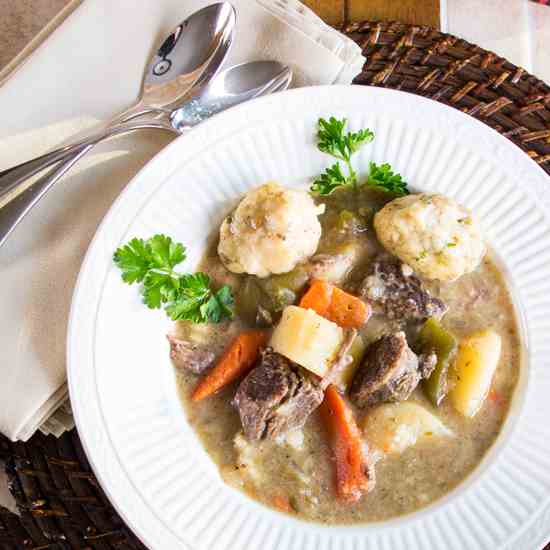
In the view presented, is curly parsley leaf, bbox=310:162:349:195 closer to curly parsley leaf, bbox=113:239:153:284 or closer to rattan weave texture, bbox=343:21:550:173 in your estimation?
rattan weave texture, bbox=343:21:550:173

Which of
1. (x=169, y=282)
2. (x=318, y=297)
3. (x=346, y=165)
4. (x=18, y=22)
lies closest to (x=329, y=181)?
(x=346, y=165)

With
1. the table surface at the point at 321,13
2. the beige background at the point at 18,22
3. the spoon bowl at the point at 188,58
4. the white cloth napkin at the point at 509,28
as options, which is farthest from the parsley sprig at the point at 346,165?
the beige background at the point at 18,22

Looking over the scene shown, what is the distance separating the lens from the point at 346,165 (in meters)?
3.30

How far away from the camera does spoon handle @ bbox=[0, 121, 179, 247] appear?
3.07m

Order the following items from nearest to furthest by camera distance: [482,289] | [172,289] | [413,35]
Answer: [172,289] → [482,289] → [413,35]

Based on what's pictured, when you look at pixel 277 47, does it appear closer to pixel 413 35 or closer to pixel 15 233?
pixel 413 35

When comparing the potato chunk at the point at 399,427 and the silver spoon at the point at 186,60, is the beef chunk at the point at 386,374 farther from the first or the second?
the silver spoon at the point at 186,60

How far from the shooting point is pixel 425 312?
324cm

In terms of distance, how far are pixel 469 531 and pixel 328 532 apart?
23.7 inches

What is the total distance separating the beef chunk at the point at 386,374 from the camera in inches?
122

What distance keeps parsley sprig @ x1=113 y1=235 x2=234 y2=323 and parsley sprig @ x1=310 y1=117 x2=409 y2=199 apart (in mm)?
649

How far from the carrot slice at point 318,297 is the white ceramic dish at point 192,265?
51cm

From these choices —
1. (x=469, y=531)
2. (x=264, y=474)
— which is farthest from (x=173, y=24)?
(x=469, y=531)

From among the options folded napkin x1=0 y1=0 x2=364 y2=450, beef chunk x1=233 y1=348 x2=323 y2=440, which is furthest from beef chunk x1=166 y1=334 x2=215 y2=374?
folded napkin x1=0 y1=0 x2=364 y2=450
